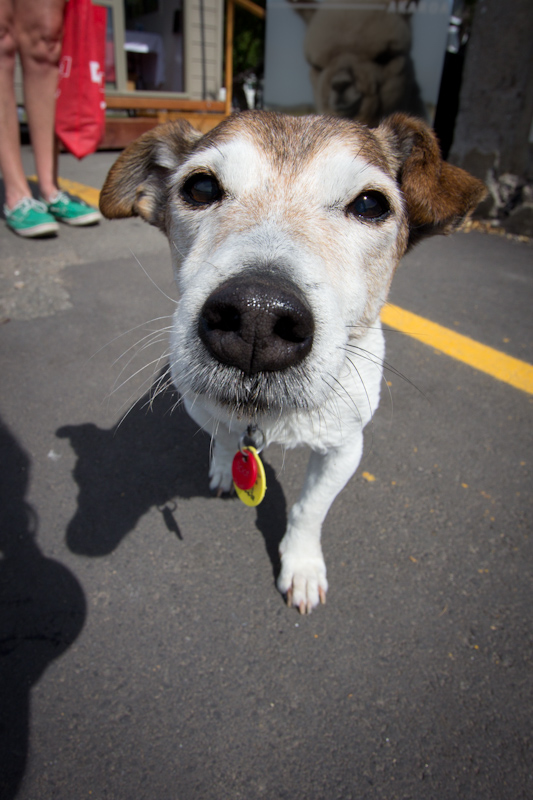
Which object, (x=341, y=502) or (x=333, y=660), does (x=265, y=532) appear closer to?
(x=341, y=502)

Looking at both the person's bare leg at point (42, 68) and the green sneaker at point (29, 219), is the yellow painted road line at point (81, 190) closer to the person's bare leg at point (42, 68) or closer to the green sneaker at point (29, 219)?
the person's bare leg at point (42, 68)

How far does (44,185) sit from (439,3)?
27.7 feet

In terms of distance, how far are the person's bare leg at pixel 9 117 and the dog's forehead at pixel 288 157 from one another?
388 cm

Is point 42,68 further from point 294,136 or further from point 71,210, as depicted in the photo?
point 294,136

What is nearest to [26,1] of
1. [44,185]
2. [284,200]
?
[44,185]

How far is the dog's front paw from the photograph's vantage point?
2.03 m

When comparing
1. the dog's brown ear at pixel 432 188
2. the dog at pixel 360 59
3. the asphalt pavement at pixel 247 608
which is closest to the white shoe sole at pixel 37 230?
the asphalt pavement at pixel 247 608

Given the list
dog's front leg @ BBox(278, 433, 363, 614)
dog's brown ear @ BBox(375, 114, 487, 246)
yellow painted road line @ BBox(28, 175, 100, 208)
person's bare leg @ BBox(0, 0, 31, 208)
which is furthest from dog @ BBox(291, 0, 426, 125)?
dog's front leg @ BBox(278, 433, 363, 614)

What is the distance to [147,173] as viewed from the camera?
2326mm

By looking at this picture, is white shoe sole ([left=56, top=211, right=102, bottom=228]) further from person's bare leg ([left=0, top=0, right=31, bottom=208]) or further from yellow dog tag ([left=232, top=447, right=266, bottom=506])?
yellow dog tag ([left=232, top=447, right=266, bottom=506])

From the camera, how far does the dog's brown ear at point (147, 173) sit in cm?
218

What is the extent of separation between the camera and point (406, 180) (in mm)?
1953

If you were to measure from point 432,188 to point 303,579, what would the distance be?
1721 millimetres

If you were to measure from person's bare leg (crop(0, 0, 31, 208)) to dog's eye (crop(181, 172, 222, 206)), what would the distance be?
12.6 ft
